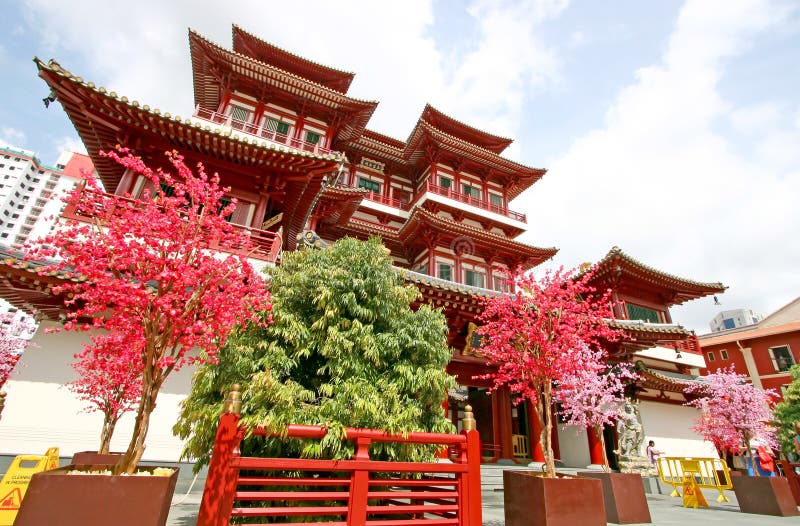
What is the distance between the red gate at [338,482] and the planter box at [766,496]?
8313mm

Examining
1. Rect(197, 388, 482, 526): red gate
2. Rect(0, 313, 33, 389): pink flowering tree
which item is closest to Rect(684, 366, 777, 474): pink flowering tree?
Rect(197, 388, 482, 526): red gate

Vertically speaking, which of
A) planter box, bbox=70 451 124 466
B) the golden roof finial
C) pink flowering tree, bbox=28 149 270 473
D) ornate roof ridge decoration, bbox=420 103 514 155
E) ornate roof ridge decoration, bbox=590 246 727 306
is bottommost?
planter box, bbox=70 451 124 466

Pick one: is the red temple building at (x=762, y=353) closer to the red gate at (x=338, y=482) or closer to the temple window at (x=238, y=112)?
the red gate at (x=338, y=482)

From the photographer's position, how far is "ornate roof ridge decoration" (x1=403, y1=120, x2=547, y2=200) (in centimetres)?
2133

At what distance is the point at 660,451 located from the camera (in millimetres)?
15211

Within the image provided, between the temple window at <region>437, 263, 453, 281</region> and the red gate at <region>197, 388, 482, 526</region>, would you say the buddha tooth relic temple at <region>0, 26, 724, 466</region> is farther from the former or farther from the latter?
the red gate at <region>197, 388, 482, 526</region>

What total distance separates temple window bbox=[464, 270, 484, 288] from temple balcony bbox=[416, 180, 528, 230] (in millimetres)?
3926

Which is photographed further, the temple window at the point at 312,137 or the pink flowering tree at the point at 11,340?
the temple window at the point at 312,137

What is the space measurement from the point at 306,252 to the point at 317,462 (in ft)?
9.93

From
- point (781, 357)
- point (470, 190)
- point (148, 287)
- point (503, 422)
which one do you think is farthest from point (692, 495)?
point (781, 357)

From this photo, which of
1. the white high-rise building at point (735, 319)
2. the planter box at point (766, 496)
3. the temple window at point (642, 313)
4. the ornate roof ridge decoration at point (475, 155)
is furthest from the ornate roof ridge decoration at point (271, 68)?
the white high-rise building at point (735, 319)

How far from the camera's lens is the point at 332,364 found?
443 cm

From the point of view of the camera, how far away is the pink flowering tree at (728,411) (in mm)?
14823

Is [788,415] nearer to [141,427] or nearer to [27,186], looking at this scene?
[141,427]
